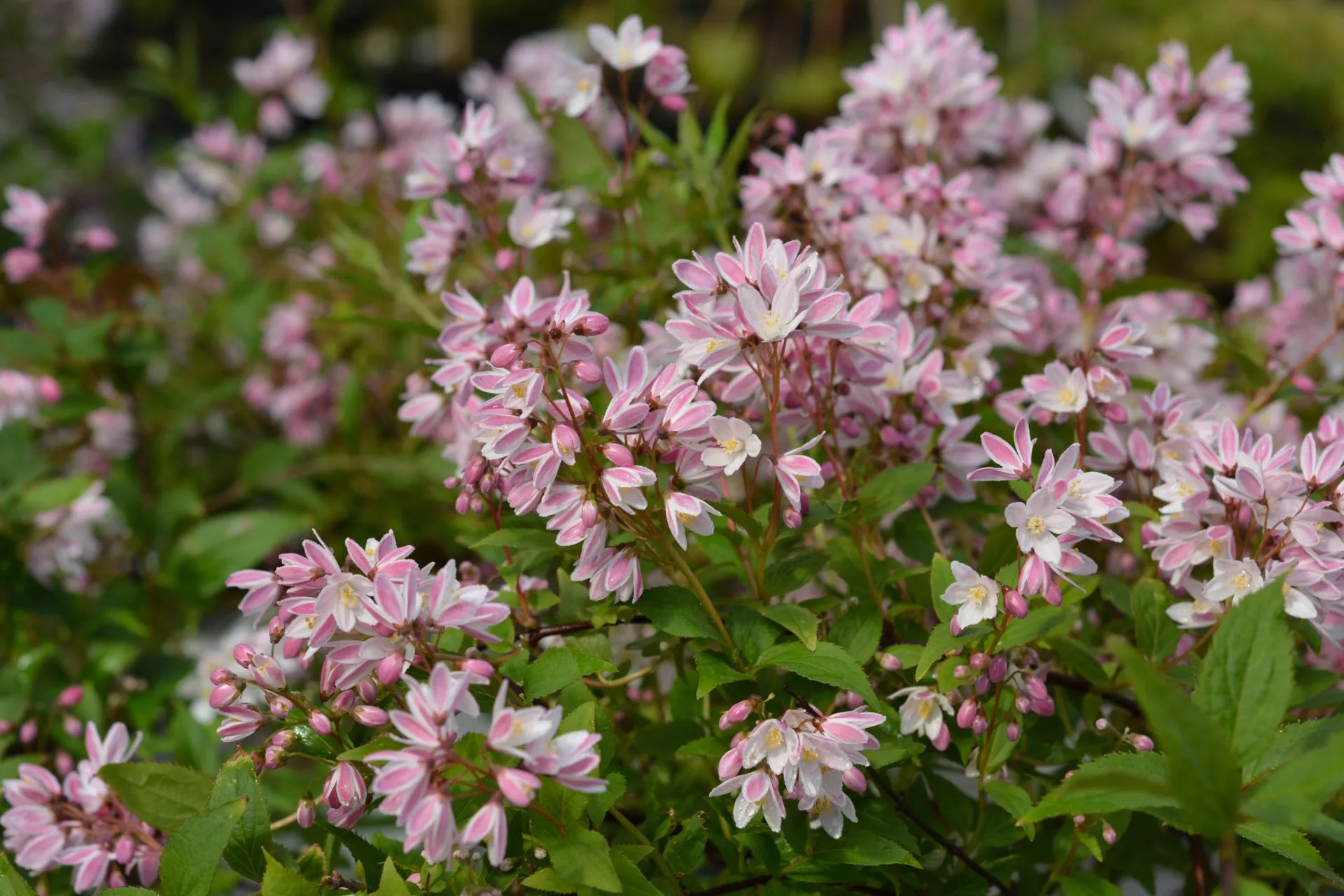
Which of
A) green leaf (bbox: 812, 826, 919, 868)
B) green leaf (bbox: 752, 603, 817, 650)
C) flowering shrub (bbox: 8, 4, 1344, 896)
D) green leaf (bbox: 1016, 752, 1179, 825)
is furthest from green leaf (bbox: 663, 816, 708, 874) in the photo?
green leaf (bbox: 1016, 752, 1179, 825)

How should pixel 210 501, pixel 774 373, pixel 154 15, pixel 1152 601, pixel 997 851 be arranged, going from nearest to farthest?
pixel 774 373 → pixel 1152 601 → pixel 997 851 → pixel 210 501 → pixel 154 15

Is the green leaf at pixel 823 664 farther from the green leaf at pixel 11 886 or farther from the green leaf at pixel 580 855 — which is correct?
the green leaf at pixel 11 886

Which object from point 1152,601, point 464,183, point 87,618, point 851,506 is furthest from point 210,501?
point 1152,601

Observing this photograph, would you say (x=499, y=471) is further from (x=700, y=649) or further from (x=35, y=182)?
(x=35, y=182)

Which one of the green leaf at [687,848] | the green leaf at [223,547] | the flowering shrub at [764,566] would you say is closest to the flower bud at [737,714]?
the flowering shrub at [764,566]

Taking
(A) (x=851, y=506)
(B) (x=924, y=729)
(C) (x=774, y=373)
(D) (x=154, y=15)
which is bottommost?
(D) (x=154, y=15)

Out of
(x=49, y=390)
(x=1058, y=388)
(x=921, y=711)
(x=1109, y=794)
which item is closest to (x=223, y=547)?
(x=49, y=390)

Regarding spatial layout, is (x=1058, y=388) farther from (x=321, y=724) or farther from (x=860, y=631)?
(x=321, y=724)
